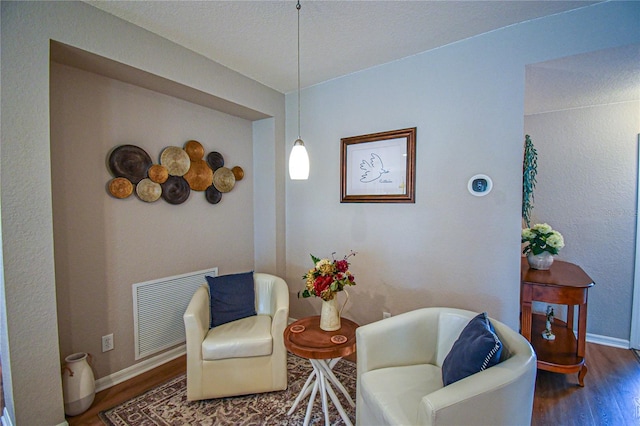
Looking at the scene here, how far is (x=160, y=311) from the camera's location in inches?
101

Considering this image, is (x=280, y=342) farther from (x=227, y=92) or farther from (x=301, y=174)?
(x=227, y=92)

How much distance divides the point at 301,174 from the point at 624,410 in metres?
2.72

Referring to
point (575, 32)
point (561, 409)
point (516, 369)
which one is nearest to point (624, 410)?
point (561, 409)

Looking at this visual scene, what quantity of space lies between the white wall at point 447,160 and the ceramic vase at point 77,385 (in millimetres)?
2130

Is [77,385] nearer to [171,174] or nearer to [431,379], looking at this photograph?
[171,174]

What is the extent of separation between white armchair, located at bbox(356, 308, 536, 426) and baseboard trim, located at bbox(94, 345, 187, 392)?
6.18 feet

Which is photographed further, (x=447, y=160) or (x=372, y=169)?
(x=372, y=169)

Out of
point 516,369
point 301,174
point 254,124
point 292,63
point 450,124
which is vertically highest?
point 292,63

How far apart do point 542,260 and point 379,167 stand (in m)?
1.57

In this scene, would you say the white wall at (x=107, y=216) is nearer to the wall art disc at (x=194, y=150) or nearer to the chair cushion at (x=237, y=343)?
the wall art disc at (x=194, y=150)

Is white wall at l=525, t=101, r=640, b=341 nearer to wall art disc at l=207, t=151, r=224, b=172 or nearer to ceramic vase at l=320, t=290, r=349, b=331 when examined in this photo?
ceramic vase at l=320, t=290, r=349, b=331

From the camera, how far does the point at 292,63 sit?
262 centimetres

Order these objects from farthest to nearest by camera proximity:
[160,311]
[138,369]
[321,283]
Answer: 1. [160,311]
2. [138,369]
3. [321,283]

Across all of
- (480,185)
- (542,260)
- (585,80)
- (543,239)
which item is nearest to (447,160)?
(480,185)
